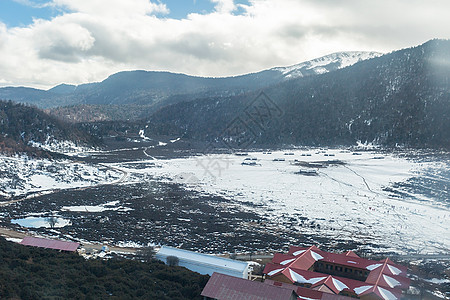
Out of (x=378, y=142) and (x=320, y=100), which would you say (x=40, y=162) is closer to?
(x=378, y=142)

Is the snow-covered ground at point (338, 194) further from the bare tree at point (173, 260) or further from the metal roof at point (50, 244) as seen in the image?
the metal roof at point (50, 244)

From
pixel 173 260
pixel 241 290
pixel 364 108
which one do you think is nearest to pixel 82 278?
pixel 241 290

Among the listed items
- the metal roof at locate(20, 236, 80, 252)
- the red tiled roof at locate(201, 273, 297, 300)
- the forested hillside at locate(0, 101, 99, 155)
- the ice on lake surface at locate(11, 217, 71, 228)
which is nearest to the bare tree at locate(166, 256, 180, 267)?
the metal roof at locate(20, 236, 80, 252)

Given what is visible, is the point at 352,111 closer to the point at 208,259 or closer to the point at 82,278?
the point at 208,259

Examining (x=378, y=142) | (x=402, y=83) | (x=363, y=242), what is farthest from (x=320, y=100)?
(x=363, y=242)

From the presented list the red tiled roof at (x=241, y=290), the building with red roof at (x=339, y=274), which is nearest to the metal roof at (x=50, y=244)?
the red tiled roof at (x=241, y=290)

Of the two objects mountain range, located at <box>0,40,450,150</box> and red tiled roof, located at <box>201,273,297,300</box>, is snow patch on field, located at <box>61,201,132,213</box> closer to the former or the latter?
red tiled roof, located at <box>201,273,297,300</box>
